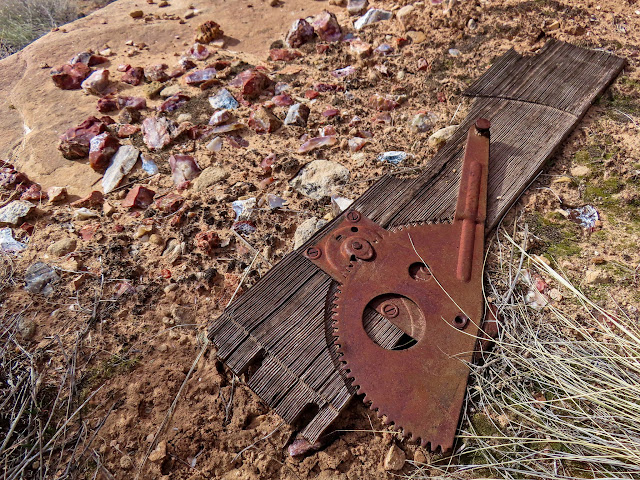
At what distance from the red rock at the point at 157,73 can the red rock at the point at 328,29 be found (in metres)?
1.19

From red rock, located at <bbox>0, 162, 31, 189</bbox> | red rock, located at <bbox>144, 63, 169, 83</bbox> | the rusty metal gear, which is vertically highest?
red rock, located at <bbox>144, 63, 169, 83</bbox>

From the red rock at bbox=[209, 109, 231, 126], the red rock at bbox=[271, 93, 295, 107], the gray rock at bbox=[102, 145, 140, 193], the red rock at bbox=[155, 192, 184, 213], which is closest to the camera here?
the red rock at bbox=[155, 192, 184, 213]

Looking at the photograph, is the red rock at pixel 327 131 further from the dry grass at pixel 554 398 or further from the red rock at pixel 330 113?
the dry grass at pixel 554 398

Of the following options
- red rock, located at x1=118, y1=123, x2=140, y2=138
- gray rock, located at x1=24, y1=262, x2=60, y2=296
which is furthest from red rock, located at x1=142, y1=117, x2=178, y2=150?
gray rock, located at x1=24, y1=262, x2=60, y2=296

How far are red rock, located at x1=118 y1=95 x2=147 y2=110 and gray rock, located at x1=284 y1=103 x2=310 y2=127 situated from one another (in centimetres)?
106

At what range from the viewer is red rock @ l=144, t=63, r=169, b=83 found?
11.7 ft

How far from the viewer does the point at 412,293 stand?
200cm

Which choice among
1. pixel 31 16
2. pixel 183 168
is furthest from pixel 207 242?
pixel 31 16

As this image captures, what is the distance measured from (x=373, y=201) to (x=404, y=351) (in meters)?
0.80

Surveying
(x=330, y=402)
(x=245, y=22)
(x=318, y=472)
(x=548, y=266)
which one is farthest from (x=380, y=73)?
(x=318, y=472)

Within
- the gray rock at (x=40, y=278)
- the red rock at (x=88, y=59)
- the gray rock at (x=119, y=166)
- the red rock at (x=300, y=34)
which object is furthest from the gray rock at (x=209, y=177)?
the red rock at (x=88, y=59)

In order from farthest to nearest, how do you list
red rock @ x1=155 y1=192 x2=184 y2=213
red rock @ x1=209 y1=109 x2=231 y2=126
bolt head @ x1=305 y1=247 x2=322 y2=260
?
red rock @ x1=209 y1=109 x2=231 y2=126
red rock @ x1=155 y1=192 x2=184 y2=213
bolt head @ x1=305 y1=247 x2=322 y2=260

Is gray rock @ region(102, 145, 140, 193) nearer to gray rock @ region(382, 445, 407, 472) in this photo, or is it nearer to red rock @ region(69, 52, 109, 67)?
red rock @ region(69, 52, 109, 67)

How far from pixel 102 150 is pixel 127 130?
25cm
